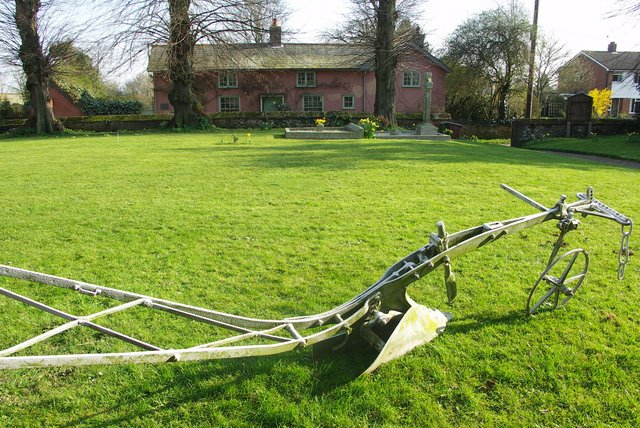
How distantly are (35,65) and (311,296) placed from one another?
3331 cm

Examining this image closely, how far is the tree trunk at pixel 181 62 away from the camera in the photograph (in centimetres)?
2812

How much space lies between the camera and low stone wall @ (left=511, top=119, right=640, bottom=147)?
27812mm

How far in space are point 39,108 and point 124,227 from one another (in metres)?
29.4

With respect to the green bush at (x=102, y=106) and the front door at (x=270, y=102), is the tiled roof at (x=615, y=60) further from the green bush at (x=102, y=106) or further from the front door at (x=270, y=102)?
the green bush at (x=102, y=106)

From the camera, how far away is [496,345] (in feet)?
11.9

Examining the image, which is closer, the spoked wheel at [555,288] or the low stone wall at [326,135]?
the spoked wheel at [555,288]

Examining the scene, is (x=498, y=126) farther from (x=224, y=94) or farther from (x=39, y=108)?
(x=39, y=108)

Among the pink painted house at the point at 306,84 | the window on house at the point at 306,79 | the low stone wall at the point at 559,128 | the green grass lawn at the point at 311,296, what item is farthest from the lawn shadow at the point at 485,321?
the window on house at the point at 306,79

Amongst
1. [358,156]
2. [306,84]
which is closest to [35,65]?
[306,84]

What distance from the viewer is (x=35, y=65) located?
102 ft

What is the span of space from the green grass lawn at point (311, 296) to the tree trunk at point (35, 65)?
2426 centimetres

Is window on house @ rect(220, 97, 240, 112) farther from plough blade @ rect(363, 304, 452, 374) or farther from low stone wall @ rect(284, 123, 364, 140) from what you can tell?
plough blade @ rect(363, 304, 452, 374)

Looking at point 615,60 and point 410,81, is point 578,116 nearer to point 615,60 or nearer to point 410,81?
point 410,81

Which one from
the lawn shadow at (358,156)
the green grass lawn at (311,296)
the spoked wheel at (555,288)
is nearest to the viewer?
the green grass lawn at (311,296)
